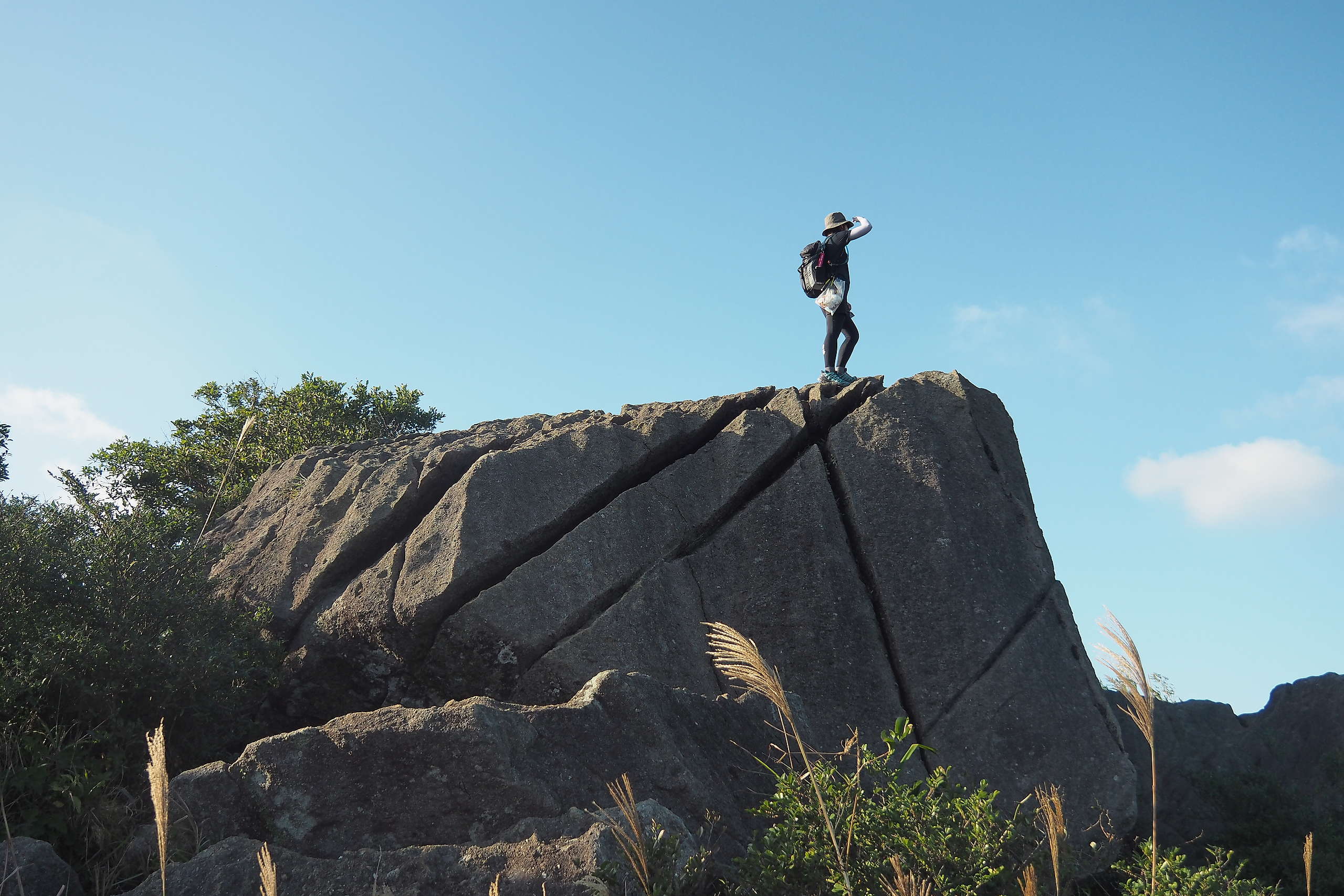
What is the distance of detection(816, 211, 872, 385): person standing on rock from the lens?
14859 mm

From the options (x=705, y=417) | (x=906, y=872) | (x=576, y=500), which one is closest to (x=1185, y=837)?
(x=705, y=417)

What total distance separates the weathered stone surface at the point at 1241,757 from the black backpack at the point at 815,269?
7496 millimetres

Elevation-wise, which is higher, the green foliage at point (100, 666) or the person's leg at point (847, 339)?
the person's leg at point (847, 339)

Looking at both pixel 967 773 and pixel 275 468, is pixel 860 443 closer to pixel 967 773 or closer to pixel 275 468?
pixel 967 773

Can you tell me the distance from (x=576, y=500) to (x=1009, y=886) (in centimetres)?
747

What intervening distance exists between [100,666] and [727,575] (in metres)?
6.59

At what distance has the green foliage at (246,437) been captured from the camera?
21547 mm

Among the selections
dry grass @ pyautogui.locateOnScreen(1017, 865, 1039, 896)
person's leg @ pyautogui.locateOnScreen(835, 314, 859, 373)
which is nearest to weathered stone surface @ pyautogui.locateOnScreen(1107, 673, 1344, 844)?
person's leg @ pyautogui.locateOnScreen(835, 314, 859, 373)

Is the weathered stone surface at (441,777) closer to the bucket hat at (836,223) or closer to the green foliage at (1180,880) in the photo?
the green foliage at (1180,880)

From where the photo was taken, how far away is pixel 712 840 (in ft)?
21.1

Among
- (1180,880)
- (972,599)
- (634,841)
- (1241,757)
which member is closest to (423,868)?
(634,841)

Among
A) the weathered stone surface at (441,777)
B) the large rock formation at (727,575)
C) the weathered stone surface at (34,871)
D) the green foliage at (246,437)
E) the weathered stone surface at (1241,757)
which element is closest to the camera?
Answer: the weathered stone surface at (34,871)

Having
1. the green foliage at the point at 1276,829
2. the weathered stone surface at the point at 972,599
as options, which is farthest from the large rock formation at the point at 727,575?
the green foliage at the point at 1276,829

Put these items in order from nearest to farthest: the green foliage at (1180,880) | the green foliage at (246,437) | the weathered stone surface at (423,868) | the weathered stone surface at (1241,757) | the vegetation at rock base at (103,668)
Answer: the weathered stone surface at (423,868) < the green foliage at (1180,880) < the vegetation at rock base at (103,668) < the weathered stone surface at (1241,757) < the green foliage at (246,437)
